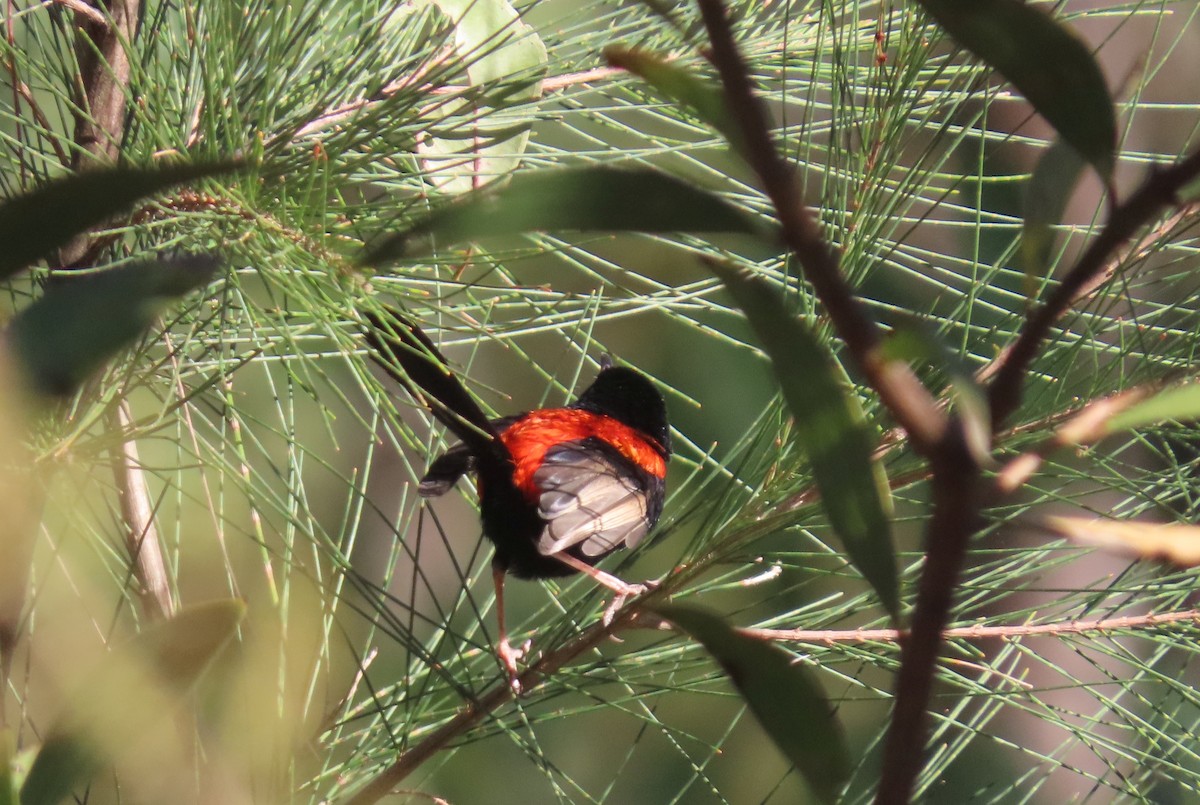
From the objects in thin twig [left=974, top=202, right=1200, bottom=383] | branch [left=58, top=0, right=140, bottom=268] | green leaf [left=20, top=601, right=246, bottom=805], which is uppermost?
branch [left=58, top=0, right=140, bottom=268]

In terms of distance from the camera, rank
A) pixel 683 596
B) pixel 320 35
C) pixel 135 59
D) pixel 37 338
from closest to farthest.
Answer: pixel 37 338 < pixel 135 59 < pixel 320 35 < pixel 683 596

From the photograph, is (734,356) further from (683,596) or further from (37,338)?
(37,338)

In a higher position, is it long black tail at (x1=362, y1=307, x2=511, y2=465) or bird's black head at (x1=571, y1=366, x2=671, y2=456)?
long black tail at (x1=362, y1=307, x2=511, y2=465)

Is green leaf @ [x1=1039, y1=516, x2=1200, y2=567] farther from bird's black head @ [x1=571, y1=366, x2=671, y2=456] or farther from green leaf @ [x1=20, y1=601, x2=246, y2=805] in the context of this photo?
bird's black head @ [x1=571, y1=366, x2=671, y2=456]

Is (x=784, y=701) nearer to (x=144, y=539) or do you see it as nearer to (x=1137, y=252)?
(x=1137, y=252)

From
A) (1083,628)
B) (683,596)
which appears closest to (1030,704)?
(1083,628)

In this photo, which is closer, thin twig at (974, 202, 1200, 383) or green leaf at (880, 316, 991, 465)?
green leaf at (880, 316, 991, 465)

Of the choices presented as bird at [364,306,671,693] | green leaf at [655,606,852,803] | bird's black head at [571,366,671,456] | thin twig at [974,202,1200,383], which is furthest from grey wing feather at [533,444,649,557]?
green leaf at [655,606,852,803]
